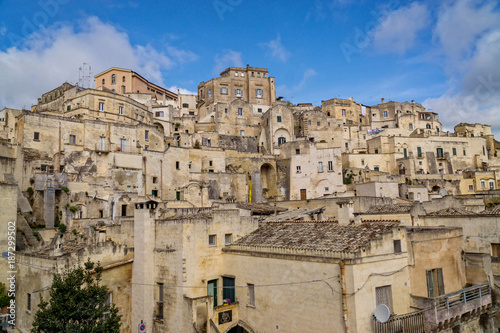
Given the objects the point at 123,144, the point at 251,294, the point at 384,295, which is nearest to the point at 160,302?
the point at 251,294

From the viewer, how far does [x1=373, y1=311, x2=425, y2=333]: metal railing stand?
48.6ft

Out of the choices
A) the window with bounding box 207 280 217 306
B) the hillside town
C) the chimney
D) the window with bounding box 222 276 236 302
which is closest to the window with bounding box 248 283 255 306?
the hillside town

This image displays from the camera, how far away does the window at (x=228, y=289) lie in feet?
67.6

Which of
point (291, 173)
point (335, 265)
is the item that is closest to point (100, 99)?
point (291, 173)

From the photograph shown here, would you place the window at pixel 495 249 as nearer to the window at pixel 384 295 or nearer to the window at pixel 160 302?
the window at pixel 384 295

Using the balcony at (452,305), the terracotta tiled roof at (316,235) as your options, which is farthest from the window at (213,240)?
the balcony at (452,305)

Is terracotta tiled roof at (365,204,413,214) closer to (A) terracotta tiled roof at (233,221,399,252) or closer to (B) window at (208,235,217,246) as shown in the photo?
(A) terracotta tiled roof at (233,221,399,252)

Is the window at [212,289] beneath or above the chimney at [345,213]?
beneath

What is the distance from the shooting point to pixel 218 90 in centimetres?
7562

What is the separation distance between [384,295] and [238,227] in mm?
9009

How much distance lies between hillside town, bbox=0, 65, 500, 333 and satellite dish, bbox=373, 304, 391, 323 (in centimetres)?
6

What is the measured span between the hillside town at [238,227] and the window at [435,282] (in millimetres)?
86

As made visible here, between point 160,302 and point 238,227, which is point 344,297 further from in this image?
point 160,302

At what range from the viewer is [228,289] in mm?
20828
